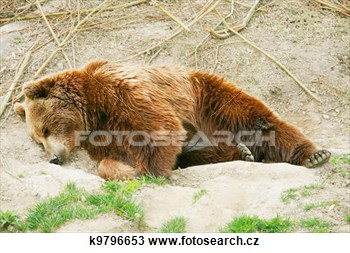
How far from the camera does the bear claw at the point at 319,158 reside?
7020mm

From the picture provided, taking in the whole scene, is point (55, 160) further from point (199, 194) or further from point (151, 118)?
point (199, 194)

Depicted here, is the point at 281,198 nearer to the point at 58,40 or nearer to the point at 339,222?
the point at 339,222

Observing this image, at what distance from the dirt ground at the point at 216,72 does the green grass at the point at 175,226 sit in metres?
0.15

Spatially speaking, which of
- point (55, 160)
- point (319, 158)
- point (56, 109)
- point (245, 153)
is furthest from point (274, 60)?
point (55, 160)

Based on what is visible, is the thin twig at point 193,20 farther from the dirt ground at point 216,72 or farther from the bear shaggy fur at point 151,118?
the bear shaggy fur at point 151,118

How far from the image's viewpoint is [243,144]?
7.80 m

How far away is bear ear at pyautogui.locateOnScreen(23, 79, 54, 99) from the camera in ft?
24.3

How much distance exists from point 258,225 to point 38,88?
9.66ft

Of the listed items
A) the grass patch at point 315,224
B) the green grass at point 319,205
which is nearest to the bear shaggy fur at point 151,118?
the green grass at point 319,205

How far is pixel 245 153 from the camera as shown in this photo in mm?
7555

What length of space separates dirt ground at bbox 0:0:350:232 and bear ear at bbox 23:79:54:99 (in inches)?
20.9

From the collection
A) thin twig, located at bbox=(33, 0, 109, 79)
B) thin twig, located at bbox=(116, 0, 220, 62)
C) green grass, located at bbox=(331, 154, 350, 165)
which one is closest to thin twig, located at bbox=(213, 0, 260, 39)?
thin twig, located at bbox=(116, 0, 220, 62)

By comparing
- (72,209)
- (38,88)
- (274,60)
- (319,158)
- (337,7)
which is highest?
(337,7)

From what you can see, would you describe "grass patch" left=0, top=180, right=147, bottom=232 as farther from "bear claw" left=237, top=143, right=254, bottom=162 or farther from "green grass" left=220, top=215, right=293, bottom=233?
"bear claw" left=237, top=143, right=254, bottom=162
